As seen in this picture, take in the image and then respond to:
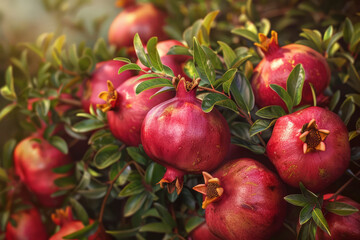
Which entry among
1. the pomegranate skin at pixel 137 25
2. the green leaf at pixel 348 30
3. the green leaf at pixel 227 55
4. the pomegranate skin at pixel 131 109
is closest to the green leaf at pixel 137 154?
the pomegranate skin at pixel 131 109

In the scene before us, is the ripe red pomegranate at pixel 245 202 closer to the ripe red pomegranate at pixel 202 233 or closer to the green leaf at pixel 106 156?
the ripe red pomegranate at pixel 202 233

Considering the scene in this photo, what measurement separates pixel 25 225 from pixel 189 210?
0.43m

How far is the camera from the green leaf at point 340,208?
43cm

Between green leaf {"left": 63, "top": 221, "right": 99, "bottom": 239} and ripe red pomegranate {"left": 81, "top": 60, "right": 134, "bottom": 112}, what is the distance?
0.25 m

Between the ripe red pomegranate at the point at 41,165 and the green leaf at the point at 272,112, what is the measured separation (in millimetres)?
506

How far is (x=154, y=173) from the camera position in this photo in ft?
1.87

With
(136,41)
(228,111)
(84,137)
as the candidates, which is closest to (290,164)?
(228,111)

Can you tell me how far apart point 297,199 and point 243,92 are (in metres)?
0.19

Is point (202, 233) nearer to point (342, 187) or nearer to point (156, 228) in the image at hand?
point (156, 228)

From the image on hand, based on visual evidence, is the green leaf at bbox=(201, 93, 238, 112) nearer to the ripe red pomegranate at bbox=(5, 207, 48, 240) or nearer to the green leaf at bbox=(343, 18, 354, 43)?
the green leaf at bbox=(343, 18, 354, 43)

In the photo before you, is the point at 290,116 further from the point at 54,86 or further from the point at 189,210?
the point at 54,86

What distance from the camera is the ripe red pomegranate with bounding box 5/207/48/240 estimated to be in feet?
2.47

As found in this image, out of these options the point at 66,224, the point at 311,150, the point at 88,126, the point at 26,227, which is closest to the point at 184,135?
the point at 311,150

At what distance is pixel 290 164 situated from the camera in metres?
0.44
